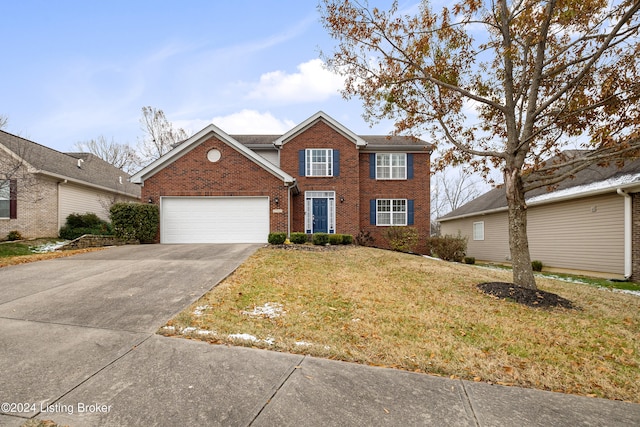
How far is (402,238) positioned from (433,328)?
1230 centimetres

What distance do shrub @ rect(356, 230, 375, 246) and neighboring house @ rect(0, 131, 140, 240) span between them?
14.9 m

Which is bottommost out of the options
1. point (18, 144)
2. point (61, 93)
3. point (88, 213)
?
point (88, 213)

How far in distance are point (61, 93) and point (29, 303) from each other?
44.6 ft

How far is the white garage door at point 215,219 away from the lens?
556 inches

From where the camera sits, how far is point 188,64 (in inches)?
522

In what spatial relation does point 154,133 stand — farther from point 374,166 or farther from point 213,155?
point 374,166

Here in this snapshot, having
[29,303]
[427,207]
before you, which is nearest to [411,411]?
[29,303]

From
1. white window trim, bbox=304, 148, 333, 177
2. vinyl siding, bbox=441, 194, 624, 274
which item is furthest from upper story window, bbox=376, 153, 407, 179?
vinyl siding, bbox=441, 194, 624, 274

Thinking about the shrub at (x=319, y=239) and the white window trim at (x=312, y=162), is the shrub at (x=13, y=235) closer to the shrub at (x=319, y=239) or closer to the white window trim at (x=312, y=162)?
the shrub at (x=319, y=239)

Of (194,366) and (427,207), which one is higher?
(427,207)

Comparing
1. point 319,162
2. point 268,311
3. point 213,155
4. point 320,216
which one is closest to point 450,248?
point 320,216

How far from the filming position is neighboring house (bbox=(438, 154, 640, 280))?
10211mm

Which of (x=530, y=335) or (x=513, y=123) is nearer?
(x=530, y=335)

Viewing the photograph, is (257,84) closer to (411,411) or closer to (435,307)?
(435,307)
